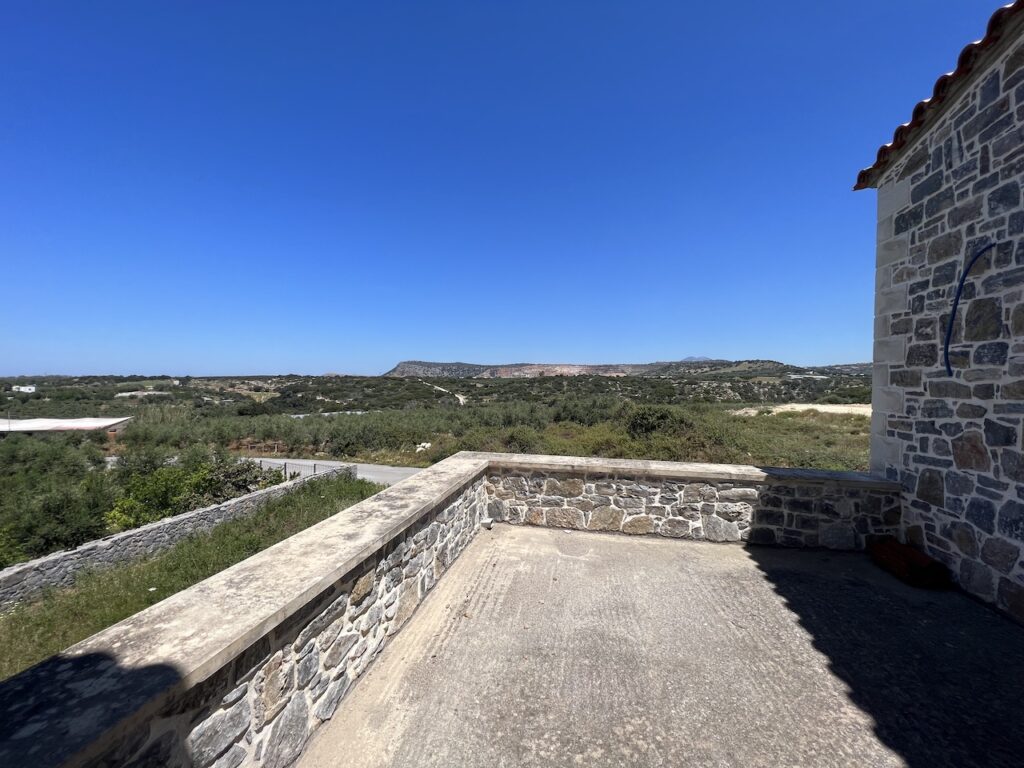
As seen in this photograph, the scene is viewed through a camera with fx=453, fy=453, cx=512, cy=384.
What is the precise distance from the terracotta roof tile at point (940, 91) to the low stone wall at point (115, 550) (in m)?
12.4

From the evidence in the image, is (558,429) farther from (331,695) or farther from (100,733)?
(100,733)

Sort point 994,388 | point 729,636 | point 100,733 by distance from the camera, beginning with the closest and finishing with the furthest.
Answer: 1. point 100,733
2. point 729,636
3. point 994,388

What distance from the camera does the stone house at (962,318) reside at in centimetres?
334

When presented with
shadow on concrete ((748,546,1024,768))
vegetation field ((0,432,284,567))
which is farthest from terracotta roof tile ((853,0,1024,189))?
vegetation field ((0,432,284,567))

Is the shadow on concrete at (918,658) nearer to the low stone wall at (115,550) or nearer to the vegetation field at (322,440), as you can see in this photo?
the vegetation field at (322,440)

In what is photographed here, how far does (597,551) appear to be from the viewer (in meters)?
4.56

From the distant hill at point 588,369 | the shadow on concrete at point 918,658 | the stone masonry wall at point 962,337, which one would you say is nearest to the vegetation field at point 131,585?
the shadow on concrete at point 918,658

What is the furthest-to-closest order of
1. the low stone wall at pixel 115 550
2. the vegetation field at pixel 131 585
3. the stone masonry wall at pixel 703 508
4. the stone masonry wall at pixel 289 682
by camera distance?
the low stone wall at pixel 115 550, the vegetation field at pixel 131 585, the stone masonry wall at pixel 703 508, the stone masonry wall at pixel 289 682

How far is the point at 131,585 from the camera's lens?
6.57m

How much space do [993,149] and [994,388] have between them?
1.86 m

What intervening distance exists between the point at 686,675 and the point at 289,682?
85.9 inches

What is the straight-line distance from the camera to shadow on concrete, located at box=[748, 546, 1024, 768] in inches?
88.0

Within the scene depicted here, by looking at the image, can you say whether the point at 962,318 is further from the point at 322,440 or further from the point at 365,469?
the point at 322,440

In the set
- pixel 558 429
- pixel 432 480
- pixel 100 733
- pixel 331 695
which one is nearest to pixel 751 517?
pixel 432 480
